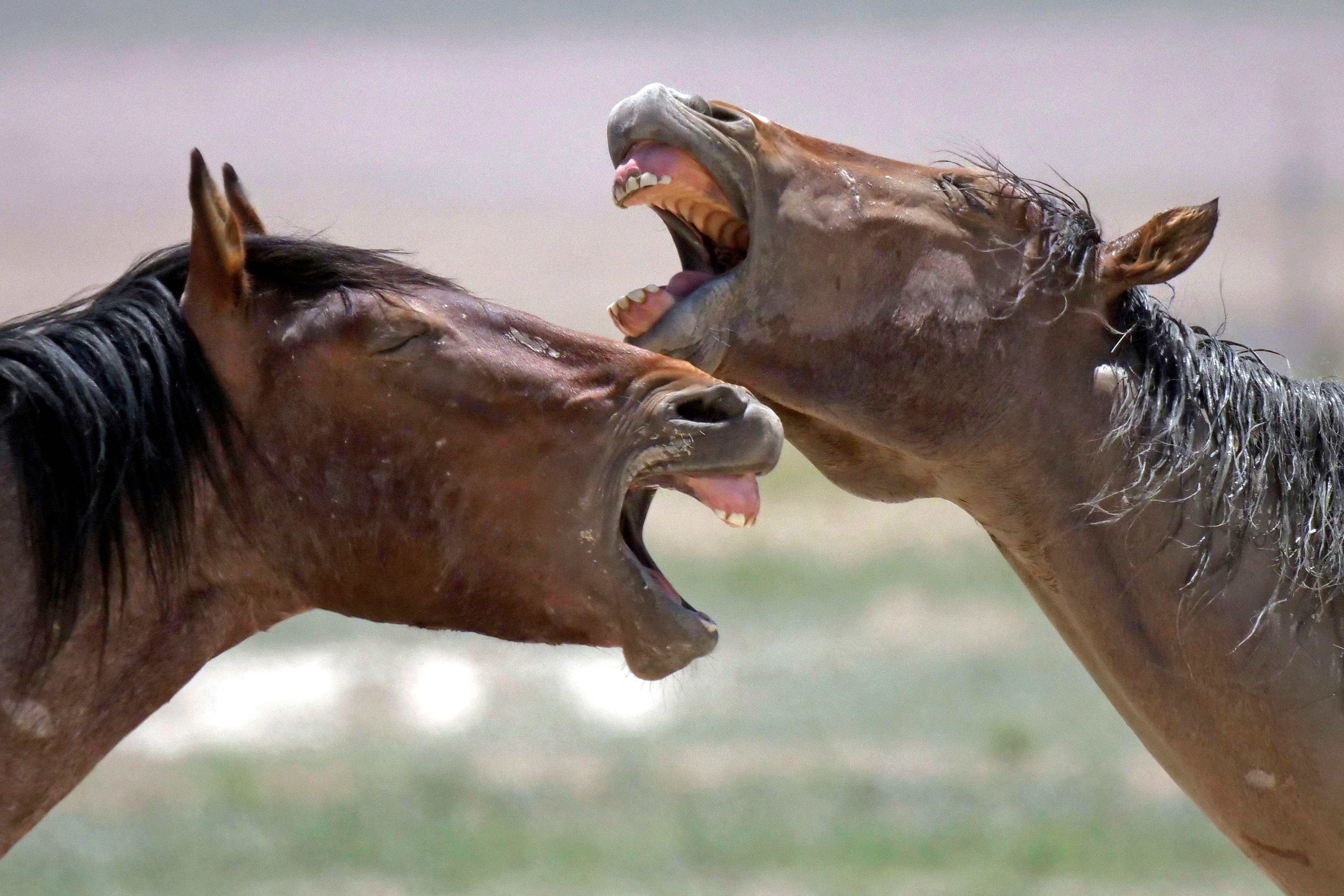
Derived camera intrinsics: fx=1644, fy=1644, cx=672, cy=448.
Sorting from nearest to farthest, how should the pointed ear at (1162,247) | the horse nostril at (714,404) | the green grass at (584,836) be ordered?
1. the horse nostril at (714,404)
2. the pointed ear at (1162,247)
3. the green grass at (584,836)

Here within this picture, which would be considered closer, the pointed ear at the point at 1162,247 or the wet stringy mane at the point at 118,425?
the wet stringy mane at the point at 118,425

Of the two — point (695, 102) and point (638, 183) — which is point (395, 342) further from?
point (695, 102)

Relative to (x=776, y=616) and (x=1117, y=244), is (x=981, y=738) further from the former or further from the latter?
(x=1117, y=244)

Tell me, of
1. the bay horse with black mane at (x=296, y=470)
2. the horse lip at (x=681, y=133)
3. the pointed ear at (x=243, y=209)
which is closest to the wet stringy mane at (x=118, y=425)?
the bay horse with black mane at (x=296, y=470)

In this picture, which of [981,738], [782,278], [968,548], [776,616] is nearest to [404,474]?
Result: [782,278]

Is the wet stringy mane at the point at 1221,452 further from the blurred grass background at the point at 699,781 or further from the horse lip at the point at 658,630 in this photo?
the blurred grass background at the point at 699,781

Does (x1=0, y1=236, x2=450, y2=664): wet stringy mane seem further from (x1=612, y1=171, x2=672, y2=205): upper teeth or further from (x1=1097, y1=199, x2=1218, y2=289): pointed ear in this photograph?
(x1=1097, y1=199, x2=1218, y2=289): pointed ear

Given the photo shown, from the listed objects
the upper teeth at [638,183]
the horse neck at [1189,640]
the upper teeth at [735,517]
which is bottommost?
the horse neck at [1189,640]

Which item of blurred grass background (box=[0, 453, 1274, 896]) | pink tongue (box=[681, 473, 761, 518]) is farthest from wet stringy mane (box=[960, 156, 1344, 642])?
blurred grass background (box=[0, 453, 1274, 896])

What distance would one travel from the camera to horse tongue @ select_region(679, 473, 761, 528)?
3246mm

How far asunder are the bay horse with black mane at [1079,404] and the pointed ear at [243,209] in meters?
0.79

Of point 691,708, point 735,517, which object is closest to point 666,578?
point 735,517

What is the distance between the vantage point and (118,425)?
112 inches

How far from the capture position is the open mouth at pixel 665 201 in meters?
3.60
